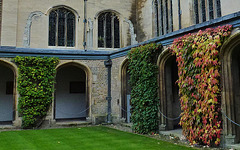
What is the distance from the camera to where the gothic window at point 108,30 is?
600 inches

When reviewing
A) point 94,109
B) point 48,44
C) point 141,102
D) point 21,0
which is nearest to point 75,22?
point 48,44

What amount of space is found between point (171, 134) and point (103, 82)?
16.3 ft

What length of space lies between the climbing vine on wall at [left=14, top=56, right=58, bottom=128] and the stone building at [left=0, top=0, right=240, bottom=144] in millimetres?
335

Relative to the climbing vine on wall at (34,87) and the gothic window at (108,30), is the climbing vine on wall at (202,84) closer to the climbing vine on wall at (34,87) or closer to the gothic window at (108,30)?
the climbing vine on wall at (34,87)

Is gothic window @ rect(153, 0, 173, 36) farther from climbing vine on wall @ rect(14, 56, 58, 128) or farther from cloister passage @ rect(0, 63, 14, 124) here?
cloister passage @ rect(0, 63, 14, 124)

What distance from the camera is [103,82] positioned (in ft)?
39.1

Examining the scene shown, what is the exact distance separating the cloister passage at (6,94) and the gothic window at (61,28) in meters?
2.96

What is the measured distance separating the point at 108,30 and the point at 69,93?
485 centimetres

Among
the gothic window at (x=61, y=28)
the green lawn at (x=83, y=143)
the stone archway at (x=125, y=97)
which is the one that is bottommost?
the green lawn at (x=83, y=143)

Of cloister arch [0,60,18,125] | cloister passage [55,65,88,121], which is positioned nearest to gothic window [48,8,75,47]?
cloister passage [55,65,88,121]

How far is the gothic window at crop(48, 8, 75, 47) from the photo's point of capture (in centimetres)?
1432

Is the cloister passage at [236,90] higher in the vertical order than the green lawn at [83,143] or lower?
higher

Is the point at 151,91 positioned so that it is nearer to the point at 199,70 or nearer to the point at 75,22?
the point at 199,70

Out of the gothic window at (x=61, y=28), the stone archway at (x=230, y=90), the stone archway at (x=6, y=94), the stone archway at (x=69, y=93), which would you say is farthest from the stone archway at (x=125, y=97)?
the stone archway at (x=6, y=94)
